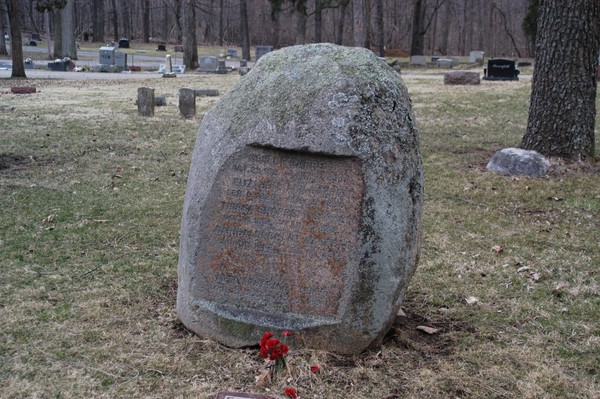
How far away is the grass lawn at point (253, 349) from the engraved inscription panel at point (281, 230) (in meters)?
0.35

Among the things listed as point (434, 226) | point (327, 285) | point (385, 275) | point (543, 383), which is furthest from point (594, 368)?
point (434, 226)

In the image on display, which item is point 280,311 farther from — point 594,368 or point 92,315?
point 594,368

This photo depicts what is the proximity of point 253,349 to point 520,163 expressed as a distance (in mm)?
5922

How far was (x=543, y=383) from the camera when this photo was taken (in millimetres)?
3637

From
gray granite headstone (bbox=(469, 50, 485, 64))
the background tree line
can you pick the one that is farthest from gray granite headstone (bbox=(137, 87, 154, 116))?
the background tree line

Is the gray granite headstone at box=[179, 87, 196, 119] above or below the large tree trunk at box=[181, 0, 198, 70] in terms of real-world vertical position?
below

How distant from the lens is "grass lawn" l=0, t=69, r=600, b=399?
3615 mm

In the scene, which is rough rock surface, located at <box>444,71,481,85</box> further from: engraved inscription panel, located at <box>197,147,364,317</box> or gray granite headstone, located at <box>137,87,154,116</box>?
engraved inscription panel, located at <box>197,147,364,317</box>

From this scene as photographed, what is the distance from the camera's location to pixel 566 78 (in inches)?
347

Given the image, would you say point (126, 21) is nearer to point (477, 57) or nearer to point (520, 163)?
point (477, 57)

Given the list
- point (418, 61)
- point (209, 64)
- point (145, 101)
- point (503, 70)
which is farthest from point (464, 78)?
point (418, 61)

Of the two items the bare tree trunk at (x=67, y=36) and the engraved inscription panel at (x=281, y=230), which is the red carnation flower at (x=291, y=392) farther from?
the bare tree trunk at (x=67, y=36)

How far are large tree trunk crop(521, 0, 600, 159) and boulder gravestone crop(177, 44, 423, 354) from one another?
5749 millimetres

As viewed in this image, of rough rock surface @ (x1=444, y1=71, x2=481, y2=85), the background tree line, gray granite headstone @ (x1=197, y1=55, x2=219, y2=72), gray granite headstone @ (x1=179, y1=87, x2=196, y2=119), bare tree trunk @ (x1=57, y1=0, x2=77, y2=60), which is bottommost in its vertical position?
gray granite headstone @ (x1=179, y1=87, x2=196, y2=119)
